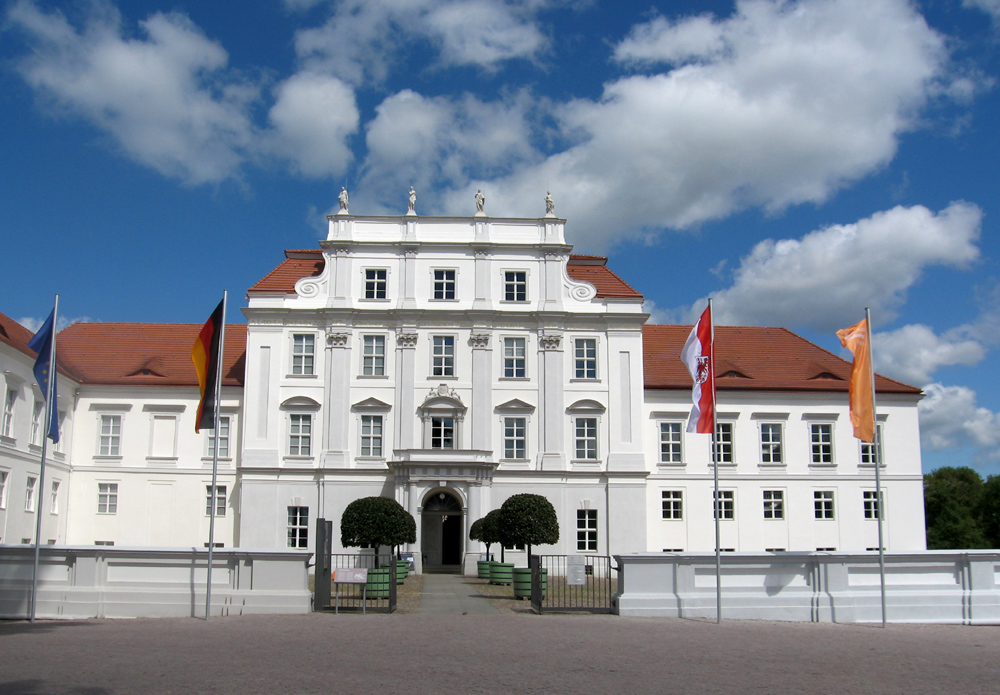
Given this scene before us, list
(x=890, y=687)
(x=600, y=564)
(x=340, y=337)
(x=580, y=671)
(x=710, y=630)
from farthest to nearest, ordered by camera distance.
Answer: (x=340, y=337), (x=600, y=564), (x=710, y=630), (x=580, y=671), (x=890, y=687)

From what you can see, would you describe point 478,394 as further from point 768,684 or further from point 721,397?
point 768,684

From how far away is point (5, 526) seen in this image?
33562 millimetres

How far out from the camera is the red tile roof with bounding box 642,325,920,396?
A: 141 ft

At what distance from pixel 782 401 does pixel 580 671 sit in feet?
107

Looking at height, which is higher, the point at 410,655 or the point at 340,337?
the point at 340,337

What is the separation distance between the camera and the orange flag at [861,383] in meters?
20.5

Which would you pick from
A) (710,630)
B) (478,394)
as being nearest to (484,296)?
(478,394)

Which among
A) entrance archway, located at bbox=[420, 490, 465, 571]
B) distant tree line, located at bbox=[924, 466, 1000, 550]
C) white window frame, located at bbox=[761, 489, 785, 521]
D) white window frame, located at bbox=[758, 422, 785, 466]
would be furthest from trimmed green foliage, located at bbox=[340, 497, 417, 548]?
distant tree line, located at bbox=[924, 466, 1000, 550]

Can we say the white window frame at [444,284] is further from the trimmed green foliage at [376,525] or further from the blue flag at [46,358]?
the blue flag at [46,358]

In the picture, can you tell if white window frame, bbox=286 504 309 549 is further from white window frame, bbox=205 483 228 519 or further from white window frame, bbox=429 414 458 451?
white window frame, bbox=429 414 458 451

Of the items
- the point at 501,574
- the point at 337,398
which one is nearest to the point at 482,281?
the point at 337,398

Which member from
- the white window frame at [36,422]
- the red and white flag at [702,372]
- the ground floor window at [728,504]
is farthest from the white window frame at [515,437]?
the red and white flag at [702,372]

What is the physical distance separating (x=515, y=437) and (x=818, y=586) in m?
22.6

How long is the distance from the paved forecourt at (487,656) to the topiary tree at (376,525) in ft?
39.1
